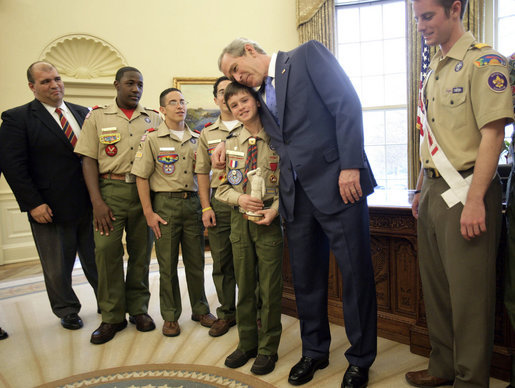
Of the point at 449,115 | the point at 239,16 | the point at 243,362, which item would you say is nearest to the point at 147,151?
the point at 243,362

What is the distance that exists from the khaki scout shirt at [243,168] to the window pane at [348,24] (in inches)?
181

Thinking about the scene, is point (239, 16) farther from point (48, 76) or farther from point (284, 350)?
point (284, 350)

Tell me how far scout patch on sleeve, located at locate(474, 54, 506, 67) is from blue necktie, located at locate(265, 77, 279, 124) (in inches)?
33.5

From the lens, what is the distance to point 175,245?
2645 mm

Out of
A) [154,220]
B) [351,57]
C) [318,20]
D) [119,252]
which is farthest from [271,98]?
[351,57]

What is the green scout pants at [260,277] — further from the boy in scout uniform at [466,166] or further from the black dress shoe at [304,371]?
the boy in scout uniform at [466,166]

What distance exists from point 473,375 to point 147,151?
2.04 metres

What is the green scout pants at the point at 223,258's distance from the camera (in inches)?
104

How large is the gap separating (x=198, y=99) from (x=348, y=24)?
2477mm

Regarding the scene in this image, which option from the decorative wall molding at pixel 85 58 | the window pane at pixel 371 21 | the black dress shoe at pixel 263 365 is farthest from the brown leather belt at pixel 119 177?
the window pane at pixel 371 21

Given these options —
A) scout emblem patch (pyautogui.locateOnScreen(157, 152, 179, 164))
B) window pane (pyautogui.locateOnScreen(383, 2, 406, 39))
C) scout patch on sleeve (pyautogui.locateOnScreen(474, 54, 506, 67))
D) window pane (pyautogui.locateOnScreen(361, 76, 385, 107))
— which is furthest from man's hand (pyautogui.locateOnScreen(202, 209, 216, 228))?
window pane (pyautogui.locateOnScreen(383, 2, 406, 39))

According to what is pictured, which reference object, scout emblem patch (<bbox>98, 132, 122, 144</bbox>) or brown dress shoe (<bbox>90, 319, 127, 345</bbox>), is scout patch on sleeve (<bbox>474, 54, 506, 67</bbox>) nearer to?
scout emblem patch (<bbox>98, 132, 122, 144</bbox>)

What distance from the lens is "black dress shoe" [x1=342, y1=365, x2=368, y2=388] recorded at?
1.82m

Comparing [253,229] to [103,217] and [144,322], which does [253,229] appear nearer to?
[103,217]
